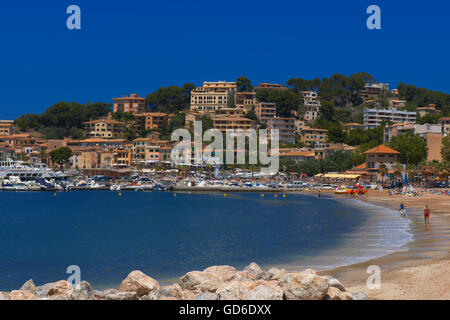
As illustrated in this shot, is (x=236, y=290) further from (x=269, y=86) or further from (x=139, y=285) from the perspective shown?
(x=269, y=86)

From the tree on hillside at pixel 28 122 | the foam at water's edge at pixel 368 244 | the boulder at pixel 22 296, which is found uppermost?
the tree on hillside at pixel 28 122

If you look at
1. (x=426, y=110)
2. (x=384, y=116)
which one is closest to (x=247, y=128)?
(x=384, y=116)

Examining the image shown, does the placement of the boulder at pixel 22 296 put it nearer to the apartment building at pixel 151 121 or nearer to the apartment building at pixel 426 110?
the apartment building at pixel 151 121

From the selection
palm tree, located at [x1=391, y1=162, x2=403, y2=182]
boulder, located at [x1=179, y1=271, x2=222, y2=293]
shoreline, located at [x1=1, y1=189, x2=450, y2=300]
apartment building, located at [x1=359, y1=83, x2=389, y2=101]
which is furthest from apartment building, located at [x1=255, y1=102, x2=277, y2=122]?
boulder, located at [x1=179, y1=271, x2=222, y2=293]

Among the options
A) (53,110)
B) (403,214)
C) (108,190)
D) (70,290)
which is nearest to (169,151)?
(108,190)

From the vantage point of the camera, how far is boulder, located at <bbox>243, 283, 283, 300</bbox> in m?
10.1

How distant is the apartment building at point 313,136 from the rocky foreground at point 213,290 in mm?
115206

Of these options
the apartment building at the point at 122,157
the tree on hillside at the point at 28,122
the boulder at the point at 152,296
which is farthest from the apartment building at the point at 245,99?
the boulder at the point at 152,296

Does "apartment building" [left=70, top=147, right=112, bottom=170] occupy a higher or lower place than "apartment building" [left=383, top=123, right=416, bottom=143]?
lower

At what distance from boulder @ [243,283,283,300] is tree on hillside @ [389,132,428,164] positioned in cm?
7588

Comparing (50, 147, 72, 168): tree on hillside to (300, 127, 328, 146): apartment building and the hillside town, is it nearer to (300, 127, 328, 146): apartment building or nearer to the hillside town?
the hillside town

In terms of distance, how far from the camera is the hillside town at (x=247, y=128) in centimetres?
9912

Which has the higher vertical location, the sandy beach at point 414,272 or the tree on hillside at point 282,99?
the tree on hillside at point 282,99
